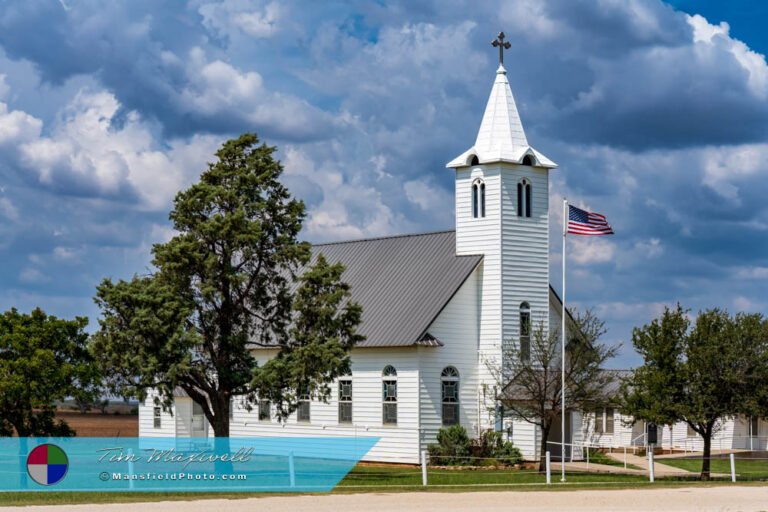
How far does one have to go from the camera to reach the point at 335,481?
37.4 m

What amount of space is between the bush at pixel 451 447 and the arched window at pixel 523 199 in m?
8.63

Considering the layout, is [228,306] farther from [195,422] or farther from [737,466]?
[737,466]

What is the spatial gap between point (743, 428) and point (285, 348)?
3236 cm

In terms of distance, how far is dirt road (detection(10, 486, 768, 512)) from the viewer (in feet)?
91.1

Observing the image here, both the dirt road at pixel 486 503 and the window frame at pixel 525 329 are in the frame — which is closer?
the dirt road at pixel 486 503

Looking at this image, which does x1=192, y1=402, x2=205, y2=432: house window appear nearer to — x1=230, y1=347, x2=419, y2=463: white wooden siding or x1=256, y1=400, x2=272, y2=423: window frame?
x1=256, y1=400, x2=272, y2=423: window frame

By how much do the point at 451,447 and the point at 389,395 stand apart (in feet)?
11.0

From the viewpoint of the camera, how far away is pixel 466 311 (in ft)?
151

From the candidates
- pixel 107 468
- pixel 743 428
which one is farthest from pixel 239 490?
pixel 743 428

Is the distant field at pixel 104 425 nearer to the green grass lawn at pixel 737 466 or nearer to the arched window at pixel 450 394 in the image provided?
the arched window at pixel 450 394

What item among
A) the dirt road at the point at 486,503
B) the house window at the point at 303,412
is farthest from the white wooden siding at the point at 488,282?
the dirt road at the point at 486,503

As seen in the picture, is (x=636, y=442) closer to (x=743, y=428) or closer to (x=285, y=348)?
(x=743, y=428)

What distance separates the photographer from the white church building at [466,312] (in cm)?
4525

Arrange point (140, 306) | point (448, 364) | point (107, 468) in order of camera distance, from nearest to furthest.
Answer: point (107, 468) → point (140, 306) → point (448, 364)
